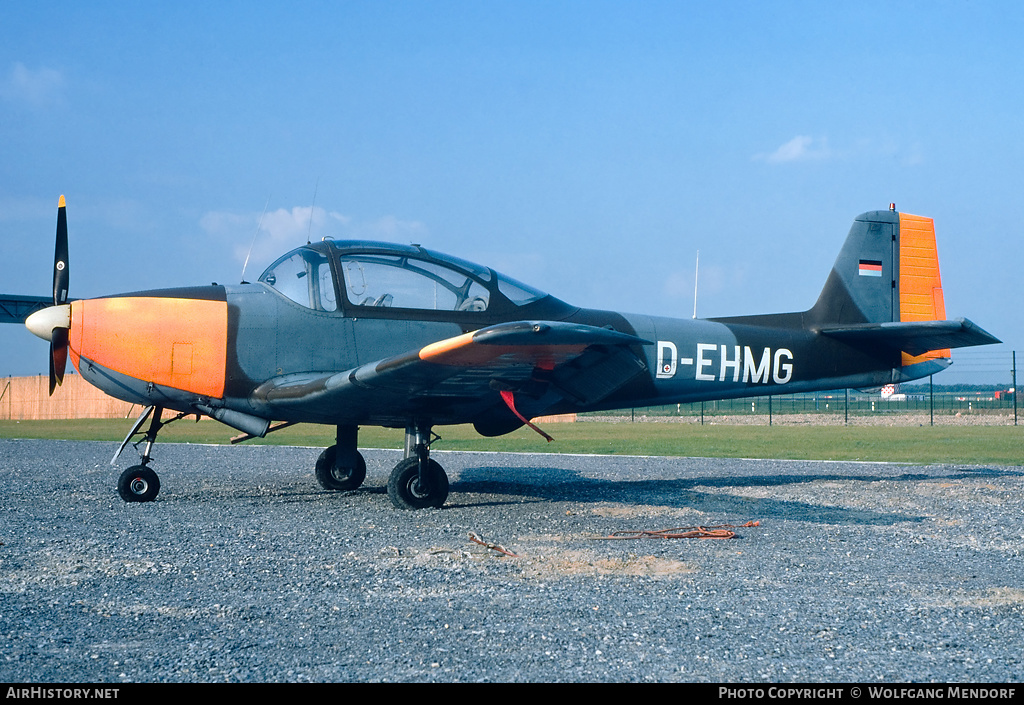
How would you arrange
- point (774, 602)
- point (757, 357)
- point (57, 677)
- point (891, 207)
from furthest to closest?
1. point (891, 207)
2. point (757, 357)
3. point (774, 602)
4. point (57, 677)

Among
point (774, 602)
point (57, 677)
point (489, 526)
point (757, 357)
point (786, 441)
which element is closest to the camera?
point (57, 677)

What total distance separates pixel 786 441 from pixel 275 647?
19032mm

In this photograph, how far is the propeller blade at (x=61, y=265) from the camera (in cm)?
837

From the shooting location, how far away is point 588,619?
3945mm

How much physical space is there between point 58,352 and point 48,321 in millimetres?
367

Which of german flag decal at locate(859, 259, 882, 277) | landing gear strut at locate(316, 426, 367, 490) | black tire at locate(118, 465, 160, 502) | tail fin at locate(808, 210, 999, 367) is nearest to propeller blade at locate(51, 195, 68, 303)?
black tire at locate(118, 465, 160, 502)

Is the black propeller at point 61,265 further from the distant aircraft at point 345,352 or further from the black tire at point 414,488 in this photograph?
the black tire at point 414,488

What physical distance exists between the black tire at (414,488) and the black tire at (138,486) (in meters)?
2.53

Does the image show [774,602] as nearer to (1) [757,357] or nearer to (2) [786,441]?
(1) [757,357]

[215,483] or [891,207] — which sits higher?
[891,207]

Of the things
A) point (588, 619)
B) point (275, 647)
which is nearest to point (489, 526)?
point (588, 619)

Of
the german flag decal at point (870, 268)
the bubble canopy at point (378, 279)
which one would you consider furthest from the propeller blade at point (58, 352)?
the german flag decal at point (870, 268)

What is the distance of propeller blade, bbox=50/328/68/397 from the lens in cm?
803

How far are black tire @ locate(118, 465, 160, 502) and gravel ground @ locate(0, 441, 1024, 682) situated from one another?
26 cm
